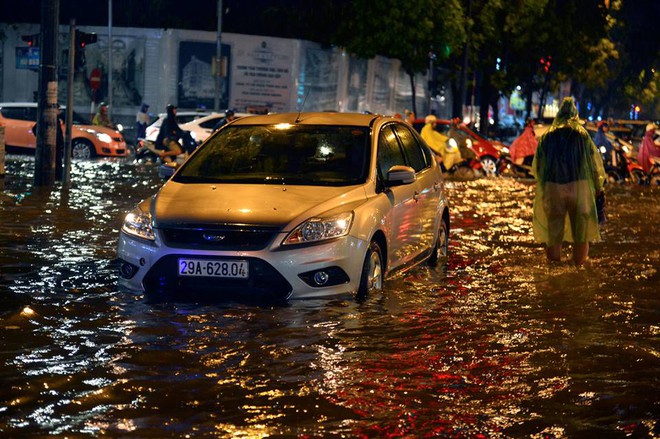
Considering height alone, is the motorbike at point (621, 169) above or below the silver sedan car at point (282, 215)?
below

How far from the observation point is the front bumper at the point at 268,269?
950 cm

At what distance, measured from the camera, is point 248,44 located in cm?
4922

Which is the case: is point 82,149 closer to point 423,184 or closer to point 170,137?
point 170,137

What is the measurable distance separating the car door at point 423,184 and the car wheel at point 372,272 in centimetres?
139

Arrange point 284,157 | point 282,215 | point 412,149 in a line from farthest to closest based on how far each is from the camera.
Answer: point 412,149 < point 284,157 < point 282,215

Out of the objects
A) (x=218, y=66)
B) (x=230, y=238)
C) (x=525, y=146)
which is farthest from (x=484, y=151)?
(x=230, y=238)

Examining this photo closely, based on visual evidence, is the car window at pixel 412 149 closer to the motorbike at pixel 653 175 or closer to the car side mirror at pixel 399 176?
Result: the car side mirror at pixel 399 176

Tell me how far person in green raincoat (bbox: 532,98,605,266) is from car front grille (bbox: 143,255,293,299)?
4307 millimetres

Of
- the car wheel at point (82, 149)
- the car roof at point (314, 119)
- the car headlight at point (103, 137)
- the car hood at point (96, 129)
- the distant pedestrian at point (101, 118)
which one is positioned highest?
the car roof at point (314, 119)

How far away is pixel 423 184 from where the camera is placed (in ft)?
39.8

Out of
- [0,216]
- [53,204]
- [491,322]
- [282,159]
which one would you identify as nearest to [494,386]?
[491,322]

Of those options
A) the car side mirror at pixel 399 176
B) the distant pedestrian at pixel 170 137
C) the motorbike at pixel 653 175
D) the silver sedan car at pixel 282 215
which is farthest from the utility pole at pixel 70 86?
the motorbike at pixel 653 175

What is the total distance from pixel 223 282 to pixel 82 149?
2760cm

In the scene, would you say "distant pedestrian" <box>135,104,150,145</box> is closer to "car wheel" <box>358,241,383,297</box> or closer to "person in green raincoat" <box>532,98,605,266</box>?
"person in green raincoat" <box>532,98,605,266</box>
